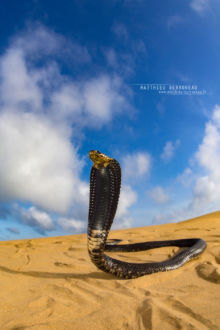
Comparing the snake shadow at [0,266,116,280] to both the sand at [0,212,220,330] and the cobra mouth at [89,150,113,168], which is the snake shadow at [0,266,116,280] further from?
the cobra mouth at [89,150,113,168]

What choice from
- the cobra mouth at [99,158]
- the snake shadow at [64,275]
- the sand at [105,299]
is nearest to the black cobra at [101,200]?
the cobra mouth at [99,158]

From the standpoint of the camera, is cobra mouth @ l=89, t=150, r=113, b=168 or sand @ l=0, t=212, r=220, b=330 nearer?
sand @ l=0, t=212, r=220, b=330

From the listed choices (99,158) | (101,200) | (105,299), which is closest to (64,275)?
(105,299)

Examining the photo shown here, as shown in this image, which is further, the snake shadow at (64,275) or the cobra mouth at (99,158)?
the snake shadow at (64,275)

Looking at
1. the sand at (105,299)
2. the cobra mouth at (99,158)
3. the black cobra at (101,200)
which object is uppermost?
the cobra mouth at (99,158)

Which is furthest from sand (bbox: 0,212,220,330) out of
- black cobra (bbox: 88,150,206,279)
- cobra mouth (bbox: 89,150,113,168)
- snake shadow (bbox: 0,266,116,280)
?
cobra mouth (bbox: 89,150,113,168)

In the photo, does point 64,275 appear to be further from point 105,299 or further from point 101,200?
point 101,200

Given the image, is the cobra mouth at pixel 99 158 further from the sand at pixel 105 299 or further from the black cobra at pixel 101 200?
the sand at pixel 105 299

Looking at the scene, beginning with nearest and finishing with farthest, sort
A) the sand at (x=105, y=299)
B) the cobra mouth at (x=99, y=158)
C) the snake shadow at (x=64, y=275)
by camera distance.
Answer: the sand at (x=105, y=299) → the cobra mouth at (x=99, y=158) → the snake shadow at (x=64, y=275)

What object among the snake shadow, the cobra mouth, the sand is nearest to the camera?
the sand

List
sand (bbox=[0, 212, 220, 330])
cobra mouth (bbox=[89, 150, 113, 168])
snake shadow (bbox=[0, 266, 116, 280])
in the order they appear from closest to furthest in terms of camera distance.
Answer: sand (bbox=[0, 212, 220, 330]), cobra mouth (bbox=[89, 150, 113, 168]), snake shadow (bbox=[0, 266, 116, 280])

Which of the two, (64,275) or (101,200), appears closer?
(101,200)

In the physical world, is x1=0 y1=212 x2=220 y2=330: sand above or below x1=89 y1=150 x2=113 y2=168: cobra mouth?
below

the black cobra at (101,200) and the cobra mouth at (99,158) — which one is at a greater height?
the cobra mouth at (99,158)
